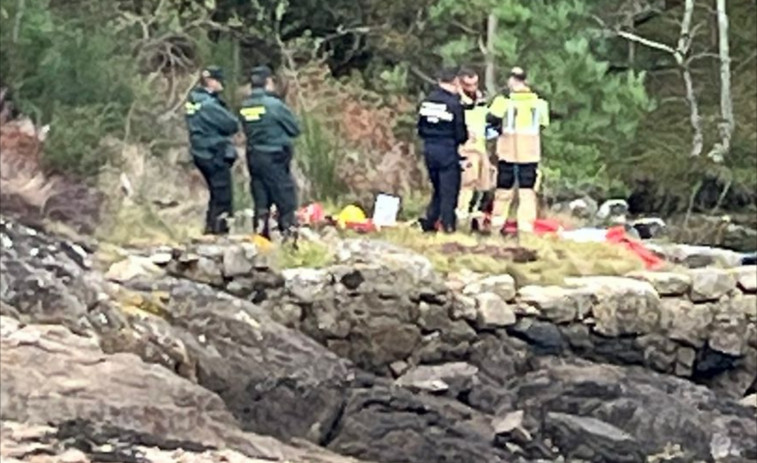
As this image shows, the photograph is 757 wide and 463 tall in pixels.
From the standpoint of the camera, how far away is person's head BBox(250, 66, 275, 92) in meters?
5.30

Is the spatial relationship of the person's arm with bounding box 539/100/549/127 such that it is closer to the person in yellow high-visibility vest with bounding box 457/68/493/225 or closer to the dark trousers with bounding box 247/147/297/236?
the person in yellow high-visibility vest with bounding box 457/68/493/225

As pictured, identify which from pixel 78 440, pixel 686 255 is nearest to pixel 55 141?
pixel 78 440

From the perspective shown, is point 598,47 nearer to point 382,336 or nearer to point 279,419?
point 382,336

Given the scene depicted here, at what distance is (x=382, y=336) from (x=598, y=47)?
1250 millimetres

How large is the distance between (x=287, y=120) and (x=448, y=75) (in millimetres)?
518

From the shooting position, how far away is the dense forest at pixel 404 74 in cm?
529

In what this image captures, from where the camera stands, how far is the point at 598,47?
18.6ft

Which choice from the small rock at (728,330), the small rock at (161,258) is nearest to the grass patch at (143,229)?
the small rock at (161,258)

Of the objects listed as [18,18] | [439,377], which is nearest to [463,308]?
[439,377]

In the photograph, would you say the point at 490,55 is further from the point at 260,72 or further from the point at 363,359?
the point at 363,359

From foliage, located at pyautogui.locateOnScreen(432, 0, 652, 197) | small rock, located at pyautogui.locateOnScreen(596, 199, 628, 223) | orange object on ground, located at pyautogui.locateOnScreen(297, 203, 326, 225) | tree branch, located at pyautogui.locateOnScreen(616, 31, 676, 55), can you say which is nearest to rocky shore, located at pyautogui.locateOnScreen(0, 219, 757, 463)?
orange object on ground, located at pyautogui.locateOnScreen(297, 203, 326, 225)

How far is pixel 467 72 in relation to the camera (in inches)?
214

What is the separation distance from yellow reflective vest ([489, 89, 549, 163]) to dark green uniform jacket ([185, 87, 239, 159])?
83 centimetres

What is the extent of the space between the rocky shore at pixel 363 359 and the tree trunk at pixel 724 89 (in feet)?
1.62
